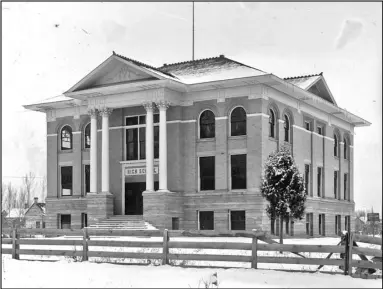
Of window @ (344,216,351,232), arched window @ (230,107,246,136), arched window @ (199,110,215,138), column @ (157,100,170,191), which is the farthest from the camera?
window @ (344,216,351,232)

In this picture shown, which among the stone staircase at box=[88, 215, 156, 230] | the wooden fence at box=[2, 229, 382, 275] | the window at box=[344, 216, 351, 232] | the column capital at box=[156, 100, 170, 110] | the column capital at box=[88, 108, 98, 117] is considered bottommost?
the window at box=[344, 216, 351, 232]

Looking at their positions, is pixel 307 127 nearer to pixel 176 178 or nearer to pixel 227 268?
pixel 176 178

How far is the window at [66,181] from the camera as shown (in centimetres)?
4744

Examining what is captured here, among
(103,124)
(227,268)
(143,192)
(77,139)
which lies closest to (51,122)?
(77,139)

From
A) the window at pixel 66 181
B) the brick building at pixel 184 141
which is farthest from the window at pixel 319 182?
the window at pixel 66 181

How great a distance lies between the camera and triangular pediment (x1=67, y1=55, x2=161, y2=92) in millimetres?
40688

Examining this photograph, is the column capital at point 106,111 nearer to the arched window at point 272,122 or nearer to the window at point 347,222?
the arched window at point 272,122

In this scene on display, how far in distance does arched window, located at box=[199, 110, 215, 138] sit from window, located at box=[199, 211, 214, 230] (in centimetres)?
471

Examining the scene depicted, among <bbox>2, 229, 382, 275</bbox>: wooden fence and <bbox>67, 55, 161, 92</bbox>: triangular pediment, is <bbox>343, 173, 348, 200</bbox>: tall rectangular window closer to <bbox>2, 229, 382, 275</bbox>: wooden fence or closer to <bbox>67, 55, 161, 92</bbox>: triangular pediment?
<bbox>67, 55, 161, 92</bbox>: triangular pediment

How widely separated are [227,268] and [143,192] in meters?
22.3

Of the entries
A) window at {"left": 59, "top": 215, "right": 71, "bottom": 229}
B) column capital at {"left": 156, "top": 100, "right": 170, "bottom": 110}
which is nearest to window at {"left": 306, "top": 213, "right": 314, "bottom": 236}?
column capital at {"left": 156, "top": 100, "right": 170, "bottom": 110}

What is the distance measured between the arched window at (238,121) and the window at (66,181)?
1329cm

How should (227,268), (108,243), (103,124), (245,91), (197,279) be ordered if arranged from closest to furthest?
(197,279)
(227,268)
(108,243)
(245,91)
(103,124)

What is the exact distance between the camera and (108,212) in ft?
139
